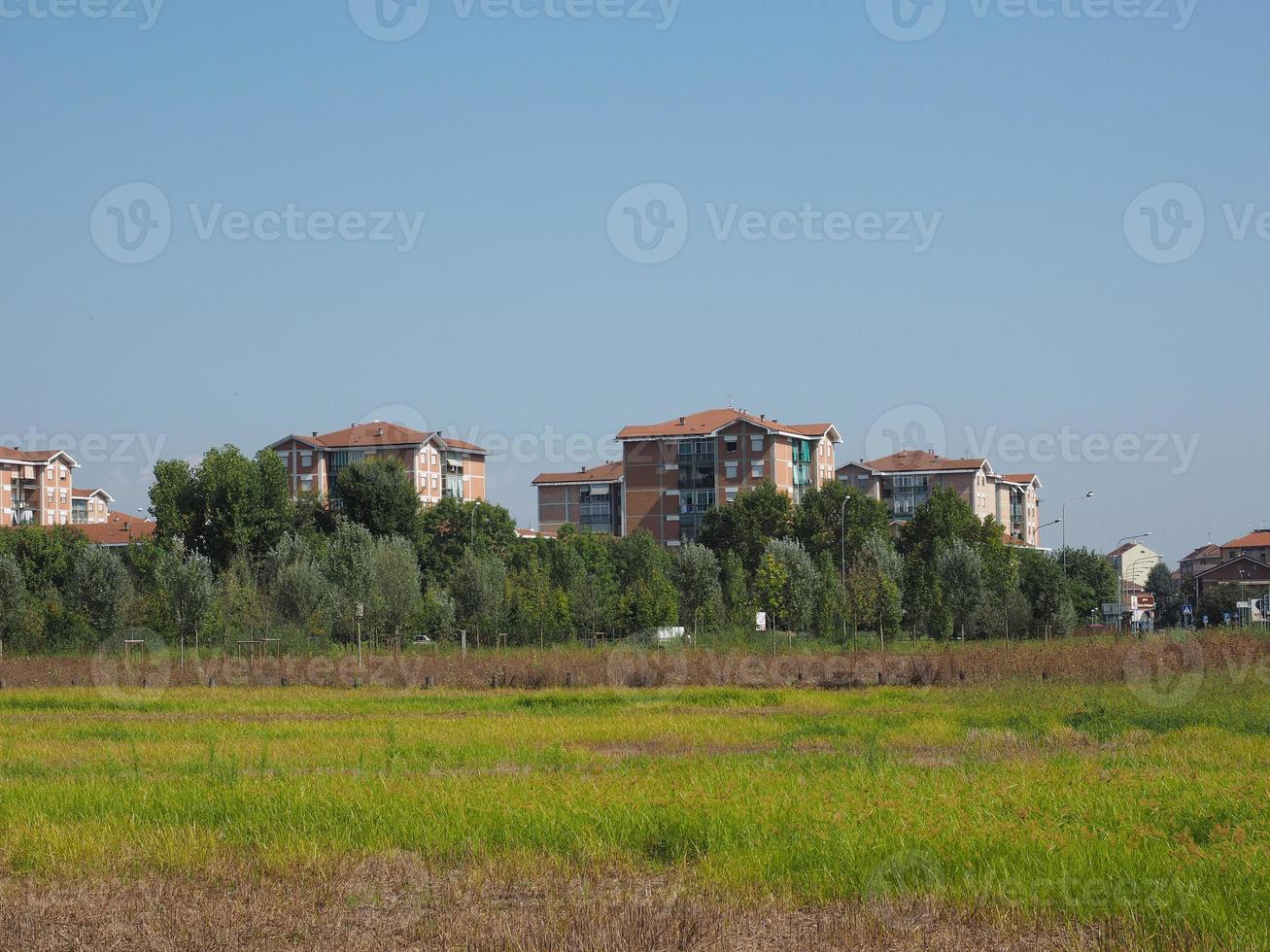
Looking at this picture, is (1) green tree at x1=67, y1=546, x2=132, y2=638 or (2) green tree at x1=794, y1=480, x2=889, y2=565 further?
(2) green tree at x1=794, y1=480, x2=889, y2=565

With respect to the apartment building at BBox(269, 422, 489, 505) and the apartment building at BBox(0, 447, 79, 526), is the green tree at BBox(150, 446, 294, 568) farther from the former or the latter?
the apartment building at BBox(0, 447, 79, 526)

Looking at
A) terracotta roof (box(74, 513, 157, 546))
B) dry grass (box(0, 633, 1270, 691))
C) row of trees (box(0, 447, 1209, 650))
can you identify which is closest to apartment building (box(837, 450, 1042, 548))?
row of trees (box(0, 447, 1209, 650))

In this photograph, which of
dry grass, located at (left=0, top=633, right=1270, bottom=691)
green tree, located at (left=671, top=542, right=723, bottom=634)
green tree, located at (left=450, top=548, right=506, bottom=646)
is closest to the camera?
dry grass, located at (left=0, top=633, right=1270, bottom=691)

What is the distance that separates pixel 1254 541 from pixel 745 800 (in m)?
149

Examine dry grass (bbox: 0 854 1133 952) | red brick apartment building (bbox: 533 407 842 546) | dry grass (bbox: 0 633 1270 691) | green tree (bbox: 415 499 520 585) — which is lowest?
dry grass (bbox: 0 854 1133 952)

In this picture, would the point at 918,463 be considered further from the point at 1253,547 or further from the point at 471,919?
the point at 471,919

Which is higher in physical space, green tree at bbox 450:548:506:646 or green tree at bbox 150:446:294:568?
green tree at bbox 150:446:294:568

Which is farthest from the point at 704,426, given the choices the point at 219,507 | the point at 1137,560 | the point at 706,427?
the point at 1137,560

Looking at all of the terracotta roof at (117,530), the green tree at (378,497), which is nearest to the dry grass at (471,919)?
the green tree at (378,497)

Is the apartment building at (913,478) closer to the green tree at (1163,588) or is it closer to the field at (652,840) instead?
the green tree at (1163,588)

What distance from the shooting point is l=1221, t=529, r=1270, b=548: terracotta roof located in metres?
148

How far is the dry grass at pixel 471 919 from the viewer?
10.1 meters

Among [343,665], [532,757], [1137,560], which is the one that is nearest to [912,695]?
[532,757]

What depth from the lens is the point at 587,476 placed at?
129875 mm
